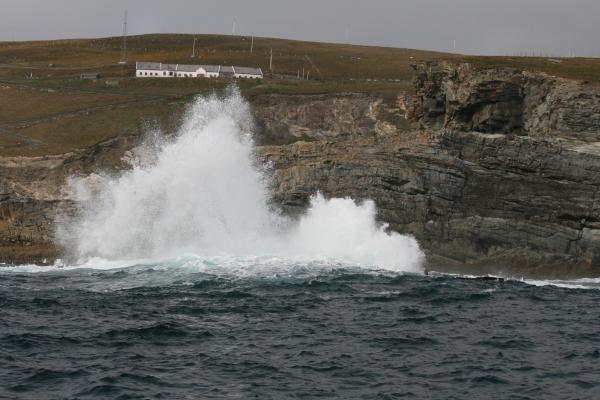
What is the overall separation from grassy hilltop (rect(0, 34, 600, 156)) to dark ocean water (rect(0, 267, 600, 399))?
886 inches

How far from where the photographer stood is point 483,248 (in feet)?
158

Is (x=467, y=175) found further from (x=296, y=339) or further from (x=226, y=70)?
(x=226, y=70)

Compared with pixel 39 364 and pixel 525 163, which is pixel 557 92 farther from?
pixel 39 364

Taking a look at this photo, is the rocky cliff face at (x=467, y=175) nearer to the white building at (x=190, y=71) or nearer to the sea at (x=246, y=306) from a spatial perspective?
the sea at (x=246, y=306)

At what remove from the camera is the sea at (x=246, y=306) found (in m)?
24.8

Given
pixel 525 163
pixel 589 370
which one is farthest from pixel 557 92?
pixel 589 370

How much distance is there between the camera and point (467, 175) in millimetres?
50000

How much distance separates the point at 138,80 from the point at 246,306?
74.6 meters

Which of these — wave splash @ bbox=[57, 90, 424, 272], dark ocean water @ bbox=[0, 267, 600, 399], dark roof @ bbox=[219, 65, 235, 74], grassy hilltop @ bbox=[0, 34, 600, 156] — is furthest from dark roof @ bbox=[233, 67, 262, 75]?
dark ocean water @ bbox=[0, 267, 600, 399]

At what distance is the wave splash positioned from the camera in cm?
5188

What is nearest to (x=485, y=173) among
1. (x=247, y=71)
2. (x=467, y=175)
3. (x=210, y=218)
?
(x=467, y=175)

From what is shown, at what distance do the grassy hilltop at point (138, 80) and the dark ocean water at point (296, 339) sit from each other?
886 inches

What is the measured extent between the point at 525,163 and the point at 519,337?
20047mm

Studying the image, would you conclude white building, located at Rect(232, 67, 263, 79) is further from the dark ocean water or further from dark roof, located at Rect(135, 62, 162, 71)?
the dark ocean water
